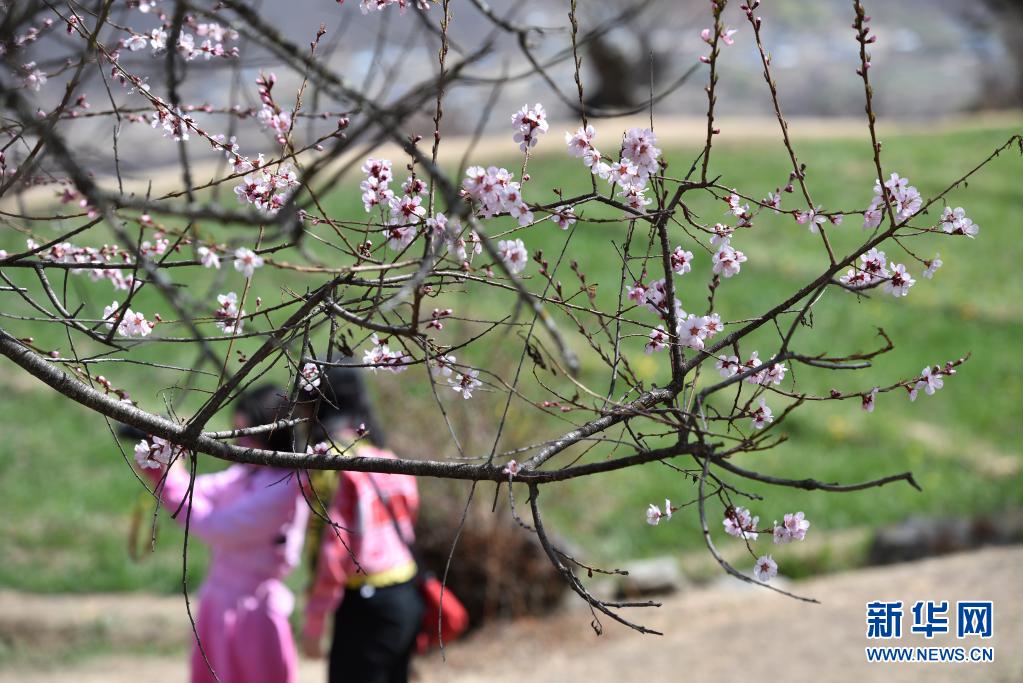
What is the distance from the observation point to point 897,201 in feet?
7.41

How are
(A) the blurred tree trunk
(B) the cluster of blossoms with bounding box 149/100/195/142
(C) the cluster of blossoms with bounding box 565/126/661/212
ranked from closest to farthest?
(C) the cluster of blossoms with bounding box 565/126/661/212, (B) the cluster of blossoms with bounding box 149/100/195/142, (A) the blurred tree trunk

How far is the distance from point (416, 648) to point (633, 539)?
382 centimetres

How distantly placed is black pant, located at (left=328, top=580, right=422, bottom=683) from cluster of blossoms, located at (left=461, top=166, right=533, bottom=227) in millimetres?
2473

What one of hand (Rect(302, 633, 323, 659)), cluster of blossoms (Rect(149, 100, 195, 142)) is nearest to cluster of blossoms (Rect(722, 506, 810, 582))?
cluster of blossoms (Rect(149, 100, 195, 142))

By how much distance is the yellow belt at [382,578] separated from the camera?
162 inches

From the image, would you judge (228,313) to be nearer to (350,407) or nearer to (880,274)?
(880,274)

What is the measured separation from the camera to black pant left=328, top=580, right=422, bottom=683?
4.10 metres

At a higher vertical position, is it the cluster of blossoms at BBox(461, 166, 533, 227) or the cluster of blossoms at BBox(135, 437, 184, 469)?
the cluster of blossoms at BBox(461, 166, 533, 227)

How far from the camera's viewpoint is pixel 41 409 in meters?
10.4

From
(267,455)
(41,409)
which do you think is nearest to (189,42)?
(267,455)

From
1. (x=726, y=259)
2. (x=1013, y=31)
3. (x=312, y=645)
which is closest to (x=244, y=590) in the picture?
(x=312, y=645)

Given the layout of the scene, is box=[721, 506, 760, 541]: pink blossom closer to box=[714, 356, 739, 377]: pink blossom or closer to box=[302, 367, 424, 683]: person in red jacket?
box=[714, 356, 739, 377]: pink blossom

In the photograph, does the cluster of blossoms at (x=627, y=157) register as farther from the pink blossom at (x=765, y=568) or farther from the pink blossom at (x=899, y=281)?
the pink blossom at (x=765, y=568)

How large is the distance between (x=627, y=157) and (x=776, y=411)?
8.08 meters
